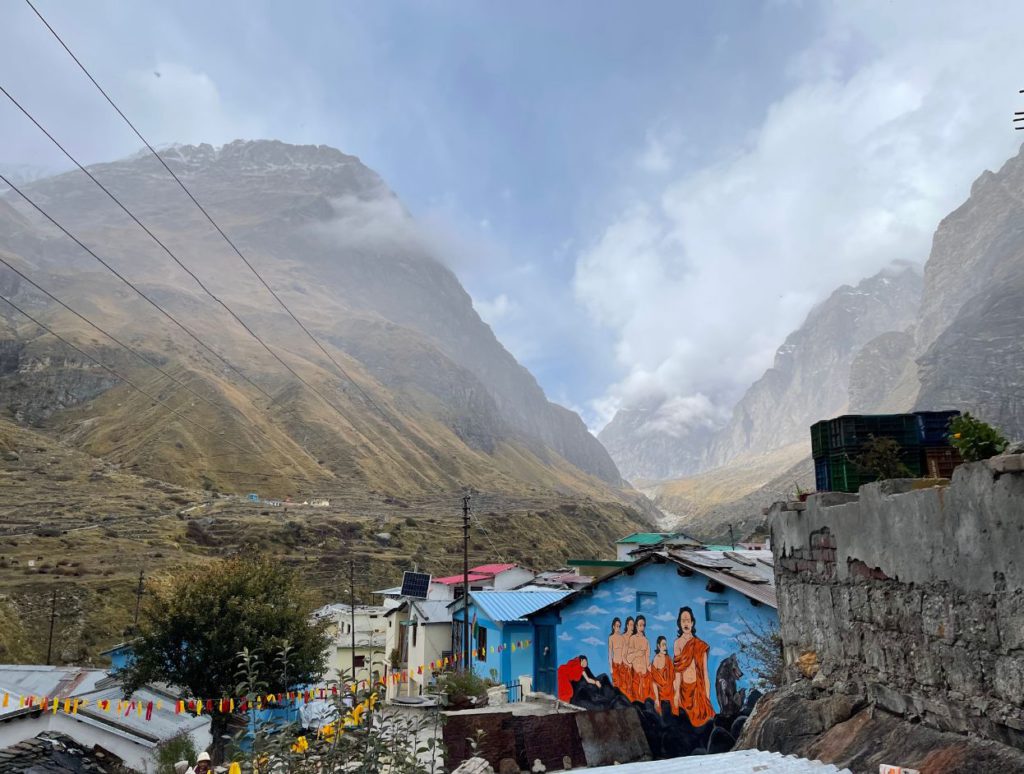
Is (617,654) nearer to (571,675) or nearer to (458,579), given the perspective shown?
(571,675)

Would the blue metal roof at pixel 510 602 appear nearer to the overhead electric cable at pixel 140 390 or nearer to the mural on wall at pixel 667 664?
the mural on wall at pixel 667 664

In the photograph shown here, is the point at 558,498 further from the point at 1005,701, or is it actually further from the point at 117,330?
the point at 1005,701

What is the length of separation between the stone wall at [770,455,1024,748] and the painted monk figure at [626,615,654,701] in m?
13.2

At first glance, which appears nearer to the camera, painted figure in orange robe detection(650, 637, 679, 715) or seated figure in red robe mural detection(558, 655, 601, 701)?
painted figure in orange robe detection(650, 637, 679, 715)

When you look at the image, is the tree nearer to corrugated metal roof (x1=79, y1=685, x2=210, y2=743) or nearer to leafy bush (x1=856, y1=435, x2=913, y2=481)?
corrugated metal roof (x1=79, y1=685, x2=210, y2=743)

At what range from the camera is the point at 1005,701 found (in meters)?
4.61

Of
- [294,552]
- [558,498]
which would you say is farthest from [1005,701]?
[558,498]

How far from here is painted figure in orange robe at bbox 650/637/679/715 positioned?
18938mm

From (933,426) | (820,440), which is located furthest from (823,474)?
(933,426)

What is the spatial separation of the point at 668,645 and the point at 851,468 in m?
11.0

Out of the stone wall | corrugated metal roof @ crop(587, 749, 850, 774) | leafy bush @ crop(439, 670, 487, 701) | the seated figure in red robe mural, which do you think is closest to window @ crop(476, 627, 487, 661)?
leafy bush @ crop(439, 670, 487, 701)

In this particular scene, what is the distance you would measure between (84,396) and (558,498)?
9956 cm

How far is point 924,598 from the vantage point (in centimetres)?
556

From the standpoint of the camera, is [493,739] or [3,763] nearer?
[493,739]
